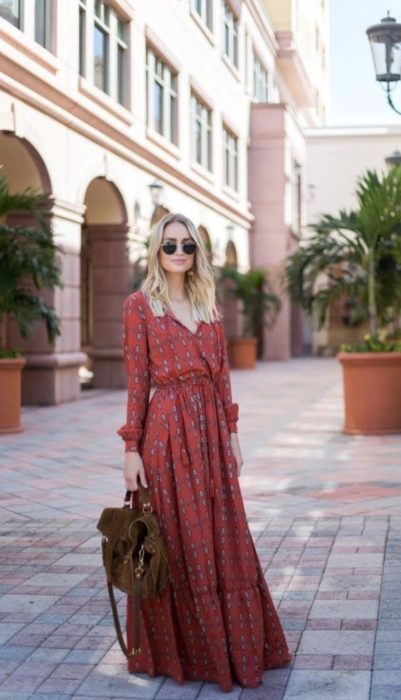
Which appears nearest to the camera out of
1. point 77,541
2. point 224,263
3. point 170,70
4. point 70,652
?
point 70,652

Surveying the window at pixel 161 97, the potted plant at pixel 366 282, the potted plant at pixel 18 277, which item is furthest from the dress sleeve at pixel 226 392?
the window at pixel 161 97

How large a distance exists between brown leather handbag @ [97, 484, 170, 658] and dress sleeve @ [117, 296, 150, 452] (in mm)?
293

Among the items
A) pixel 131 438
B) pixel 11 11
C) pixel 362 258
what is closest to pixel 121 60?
pixel 11 11

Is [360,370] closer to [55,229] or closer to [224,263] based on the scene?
[55,229]

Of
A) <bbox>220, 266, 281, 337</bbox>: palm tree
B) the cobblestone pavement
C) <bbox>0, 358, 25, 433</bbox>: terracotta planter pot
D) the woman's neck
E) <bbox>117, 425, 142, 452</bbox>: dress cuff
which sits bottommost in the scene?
the cobblestone pavement

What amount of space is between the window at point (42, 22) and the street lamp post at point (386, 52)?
6.00 metres

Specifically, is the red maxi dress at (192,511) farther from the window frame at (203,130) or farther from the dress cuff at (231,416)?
the window frame at (203,130)

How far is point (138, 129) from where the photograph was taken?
18.5m

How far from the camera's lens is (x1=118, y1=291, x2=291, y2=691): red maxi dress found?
3607 millimetres

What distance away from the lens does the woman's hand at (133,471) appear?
3.61m

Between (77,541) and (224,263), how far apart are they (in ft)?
67.5

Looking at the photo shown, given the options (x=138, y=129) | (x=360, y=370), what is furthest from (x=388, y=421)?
(x=138, y=129)

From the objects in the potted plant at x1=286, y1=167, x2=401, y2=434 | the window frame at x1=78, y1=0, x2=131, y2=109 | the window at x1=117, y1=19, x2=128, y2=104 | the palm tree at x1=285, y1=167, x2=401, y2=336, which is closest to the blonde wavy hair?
the potted plant at x1=286, y1=167, x2=401, y2=434

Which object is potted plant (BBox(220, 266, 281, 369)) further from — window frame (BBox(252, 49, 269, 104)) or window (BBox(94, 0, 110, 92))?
window (BBox(94, 0, 110, 92))
